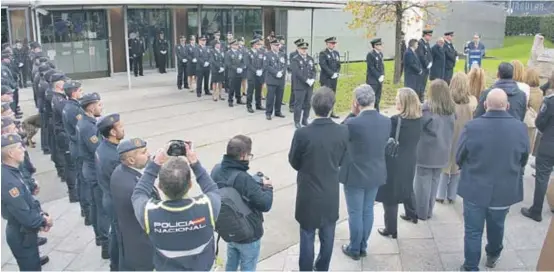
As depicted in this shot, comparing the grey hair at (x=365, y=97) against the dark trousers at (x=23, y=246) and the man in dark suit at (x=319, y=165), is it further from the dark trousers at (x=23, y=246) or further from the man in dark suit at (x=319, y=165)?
the dark trousers at (x=23, y=246)

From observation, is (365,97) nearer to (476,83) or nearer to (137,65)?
(476,83)

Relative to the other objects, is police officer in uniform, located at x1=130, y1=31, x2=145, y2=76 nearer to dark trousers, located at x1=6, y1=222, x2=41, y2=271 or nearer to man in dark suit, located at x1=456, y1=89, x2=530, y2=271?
dark trousers, located at x1=6, y1=222, x2=41, y2=271

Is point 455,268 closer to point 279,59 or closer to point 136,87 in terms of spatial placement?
point 279,59

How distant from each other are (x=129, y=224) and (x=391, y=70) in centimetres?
1694

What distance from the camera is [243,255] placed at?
3.86 m

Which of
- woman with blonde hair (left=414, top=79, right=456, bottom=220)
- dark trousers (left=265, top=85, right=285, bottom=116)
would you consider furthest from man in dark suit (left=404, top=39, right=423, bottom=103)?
woman with blonde hair (left=414, top=79, right=456, bottom=220)

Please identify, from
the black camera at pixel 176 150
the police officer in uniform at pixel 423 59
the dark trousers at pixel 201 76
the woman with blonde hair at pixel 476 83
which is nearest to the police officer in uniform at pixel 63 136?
the black camera at pixel 176 150

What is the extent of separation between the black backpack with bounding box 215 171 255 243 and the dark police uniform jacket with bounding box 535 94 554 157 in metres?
3.66

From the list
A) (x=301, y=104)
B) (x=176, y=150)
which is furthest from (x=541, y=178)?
(x=301, y=104)

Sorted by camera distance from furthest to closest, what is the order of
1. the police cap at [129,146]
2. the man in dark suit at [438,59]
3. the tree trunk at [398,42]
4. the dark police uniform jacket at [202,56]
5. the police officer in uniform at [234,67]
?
1. the tree trunk at [398,42]
2. the dark police uniform jacket at [202,56]
3. the man in dark suit at [438,59]
4. the police officer in uniform at [234,67]
5. the police cap at [129,146]

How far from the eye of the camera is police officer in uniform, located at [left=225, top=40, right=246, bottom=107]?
11.8 metres

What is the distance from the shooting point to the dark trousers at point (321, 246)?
14.4ft

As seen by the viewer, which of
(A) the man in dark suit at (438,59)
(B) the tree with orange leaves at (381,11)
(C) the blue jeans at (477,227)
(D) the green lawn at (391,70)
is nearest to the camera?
(C) the blue jeans at (477,227)

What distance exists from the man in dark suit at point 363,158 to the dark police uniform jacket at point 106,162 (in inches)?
76.5
